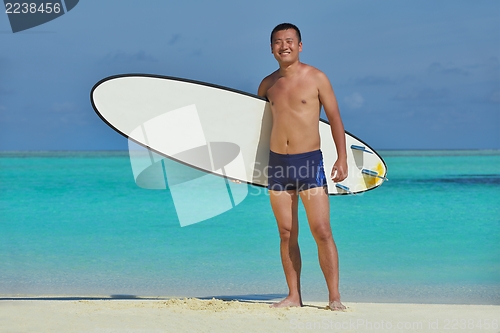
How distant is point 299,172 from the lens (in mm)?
3576

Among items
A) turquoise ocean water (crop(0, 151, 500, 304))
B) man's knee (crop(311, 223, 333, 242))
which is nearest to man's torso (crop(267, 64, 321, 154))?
man's knee (crop(311, 223, 333, 242))

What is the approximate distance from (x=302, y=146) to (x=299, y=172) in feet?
0.49

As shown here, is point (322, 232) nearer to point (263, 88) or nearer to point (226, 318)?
point (226, 318)

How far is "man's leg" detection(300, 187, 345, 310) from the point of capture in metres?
3.54

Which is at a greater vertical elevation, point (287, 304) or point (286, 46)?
point (286, 46)

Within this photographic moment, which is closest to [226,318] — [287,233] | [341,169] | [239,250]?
[287,233]

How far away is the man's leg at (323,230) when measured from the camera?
11.6ft

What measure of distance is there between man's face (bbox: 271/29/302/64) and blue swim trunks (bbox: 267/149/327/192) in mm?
544

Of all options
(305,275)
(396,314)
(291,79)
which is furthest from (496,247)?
(291,79)

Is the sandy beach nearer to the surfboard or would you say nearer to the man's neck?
the surfboard

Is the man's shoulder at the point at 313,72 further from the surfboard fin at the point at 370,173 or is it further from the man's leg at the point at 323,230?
the surfboard fin at the point at 370,173

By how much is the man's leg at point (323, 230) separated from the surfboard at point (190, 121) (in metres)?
0.47

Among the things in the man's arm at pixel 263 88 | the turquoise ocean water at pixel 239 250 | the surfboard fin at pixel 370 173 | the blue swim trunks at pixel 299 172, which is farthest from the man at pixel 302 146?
the turquoise ocean water at pixel 239 250

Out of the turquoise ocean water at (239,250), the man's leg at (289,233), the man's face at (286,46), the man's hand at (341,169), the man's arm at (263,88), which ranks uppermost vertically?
the man's face at (286,46)
